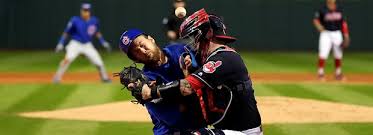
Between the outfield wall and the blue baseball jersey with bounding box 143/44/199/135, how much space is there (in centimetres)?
2475

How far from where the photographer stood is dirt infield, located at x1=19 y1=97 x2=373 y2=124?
438 inches

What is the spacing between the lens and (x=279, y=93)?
14836 millimetres

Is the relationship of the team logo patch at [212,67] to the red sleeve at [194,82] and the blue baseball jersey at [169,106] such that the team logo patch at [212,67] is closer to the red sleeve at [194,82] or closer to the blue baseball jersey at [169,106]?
the red sleeve at [194,82]

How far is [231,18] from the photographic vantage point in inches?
1208

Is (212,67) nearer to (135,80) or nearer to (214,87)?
(214,87)

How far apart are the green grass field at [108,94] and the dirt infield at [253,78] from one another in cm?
115

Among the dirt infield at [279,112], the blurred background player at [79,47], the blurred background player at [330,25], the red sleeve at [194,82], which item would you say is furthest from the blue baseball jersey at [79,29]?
the red sleeve at [194,82]

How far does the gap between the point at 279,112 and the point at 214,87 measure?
6.76 m

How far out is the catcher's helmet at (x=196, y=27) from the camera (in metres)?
5.16

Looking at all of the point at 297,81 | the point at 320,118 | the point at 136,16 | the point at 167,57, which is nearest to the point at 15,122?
the point at 320,118

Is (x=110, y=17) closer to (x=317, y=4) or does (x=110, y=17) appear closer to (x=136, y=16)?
(x=136, y=16)

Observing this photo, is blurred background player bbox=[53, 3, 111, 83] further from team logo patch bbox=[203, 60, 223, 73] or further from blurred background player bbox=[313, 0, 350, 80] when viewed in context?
team logo patch bbox=[203, 60, 223, 73]

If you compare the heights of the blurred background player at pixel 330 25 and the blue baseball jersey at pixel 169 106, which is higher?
the blue baseball jersey at pixel 169 106

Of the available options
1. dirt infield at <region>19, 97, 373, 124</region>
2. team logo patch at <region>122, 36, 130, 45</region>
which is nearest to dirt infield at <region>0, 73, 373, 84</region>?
dirt infield at <region>19, 97, 373, 124</region>
